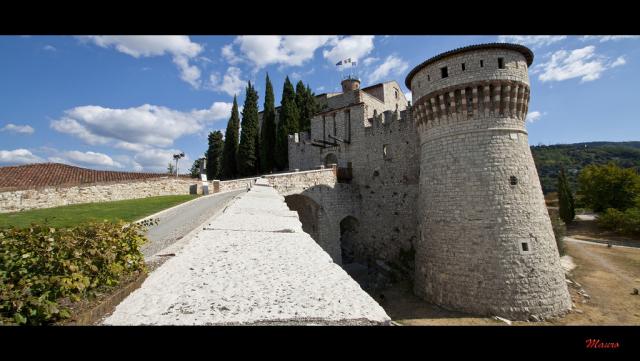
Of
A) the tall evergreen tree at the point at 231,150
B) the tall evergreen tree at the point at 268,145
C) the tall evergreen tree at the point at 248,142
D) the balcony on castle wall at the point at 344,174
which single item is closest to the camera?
the balcony on castle wall at the point at 344,174

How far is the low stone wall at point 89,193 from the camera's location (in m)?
13.9

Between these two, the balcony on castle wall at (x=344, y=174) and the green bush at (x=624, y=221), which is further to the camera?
the green bush at (x=624, y=221)

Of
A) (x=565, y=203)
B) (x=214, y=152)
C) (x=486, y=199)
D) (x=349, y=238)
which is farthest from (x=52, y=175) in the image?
(x=565, y=203)

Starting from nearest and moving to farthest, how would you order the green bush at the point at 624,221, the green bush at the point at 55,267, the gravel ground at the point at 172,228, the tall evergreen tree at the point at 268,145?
1. the green bush at the point at 55,267
2. the gravel ground at the point at 172,228
3. the green bush at the point at 624,221
4. the tall evergreen tree at the point at 268,145

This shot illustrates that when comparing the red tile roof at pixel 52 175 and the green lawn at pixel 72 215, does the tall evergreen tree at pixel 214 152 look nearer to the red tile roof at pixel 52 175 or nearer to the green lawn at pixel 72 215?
the red tile roof at pixel 52 175

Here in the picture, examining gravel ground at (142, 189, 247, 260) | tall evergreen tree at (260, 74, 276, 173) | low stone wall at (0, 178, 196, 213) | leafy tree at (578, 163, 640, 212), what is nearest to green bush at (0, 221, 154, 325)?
gravel ground at (142, 189, 247, 260)

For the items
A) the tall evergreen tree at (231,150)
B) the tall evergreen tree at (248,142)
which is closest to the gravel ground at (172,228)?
the tall evergreen tree at (248,142)

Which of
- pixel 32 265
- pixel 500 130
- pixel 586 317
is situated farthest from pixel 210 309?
pixel 586 317

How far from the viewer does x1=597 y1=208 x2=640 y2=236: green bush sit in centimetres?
2975

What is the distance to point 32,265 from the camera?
106 inches

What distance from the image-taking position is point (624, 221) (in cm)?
3059

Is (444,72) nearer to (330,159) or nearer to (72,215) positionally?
(330,159)

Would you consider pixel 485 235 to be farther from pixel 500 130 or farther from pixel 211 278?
pixel 211 278

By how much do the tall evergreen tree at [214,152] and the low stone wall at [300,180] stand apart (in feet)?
86.0
